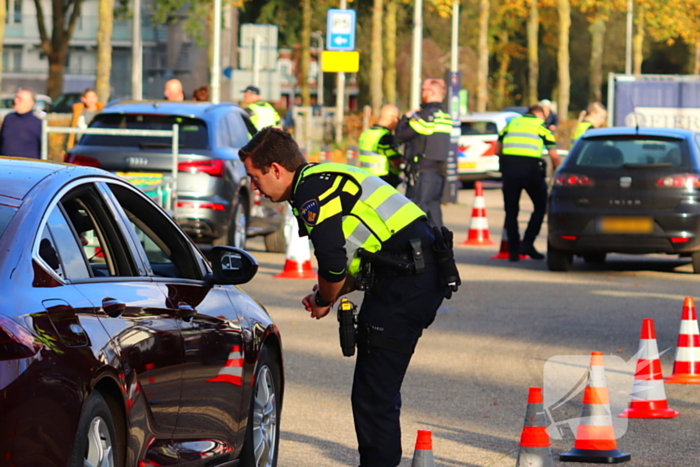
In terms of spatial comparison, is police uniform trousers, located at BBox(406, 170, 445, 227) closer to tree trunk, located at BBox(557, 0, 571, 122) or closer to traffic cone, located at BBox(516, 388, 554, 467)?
traffic cone, located at BBox(516, 388, 554, 467)

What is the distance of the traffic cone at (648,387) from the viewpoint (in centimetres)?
750

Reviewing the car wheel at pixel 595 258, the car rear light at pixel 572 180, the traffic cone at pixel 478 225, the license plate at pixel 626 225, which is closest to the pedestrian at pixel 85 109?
the traffic cone at pixel 478 225

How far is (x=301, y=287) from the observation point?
1365cm

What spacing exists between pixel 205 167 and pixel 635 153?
4689mm

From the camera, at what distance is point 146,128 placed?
14852mm

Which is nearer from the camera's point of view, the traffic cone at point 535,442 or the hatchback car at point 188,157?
the traffic cone at point 535,442

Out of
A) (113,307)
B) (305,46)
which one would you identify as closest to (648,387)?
(113,307)

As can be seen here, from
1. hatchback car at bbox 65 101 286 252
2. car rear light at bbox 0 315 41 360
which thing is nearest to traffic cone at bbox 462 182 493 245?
hatchback car at bbox 65 101 286 252

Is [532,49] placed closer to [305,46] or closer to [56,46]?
[305,46]

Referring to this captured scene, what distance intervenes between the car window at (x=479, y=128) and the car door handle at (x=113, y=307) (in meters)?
28.9

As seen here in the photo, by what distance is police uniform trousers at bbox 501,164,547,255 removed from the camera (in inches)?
641

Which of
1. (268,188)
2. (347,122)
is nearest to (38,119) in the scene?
(268,188)

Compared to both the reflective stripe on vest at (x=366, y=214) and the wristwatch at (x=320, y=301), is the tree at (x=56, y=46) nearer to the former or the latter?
the wristwatch at (x=320, y=301)

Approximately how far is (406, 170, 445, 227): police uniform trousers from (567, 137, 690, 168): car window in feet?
5.64
